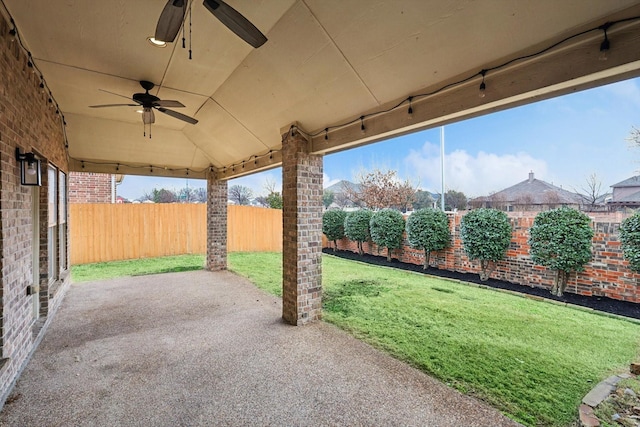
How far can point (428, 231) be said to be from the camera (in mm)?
7516

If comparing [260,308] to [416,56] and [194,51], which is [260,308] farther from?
[416,56]

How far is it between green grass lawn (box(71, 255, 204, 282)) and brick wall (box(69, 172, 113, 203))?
271 centimetres

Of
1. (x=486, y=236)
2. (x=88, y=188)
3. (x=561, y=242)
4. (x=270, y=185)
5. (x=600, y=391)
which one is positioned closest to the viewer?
(x=600, y=391)

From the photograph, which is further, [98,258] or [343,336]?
[98,258]

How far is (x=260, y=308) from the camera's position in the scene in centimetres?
481

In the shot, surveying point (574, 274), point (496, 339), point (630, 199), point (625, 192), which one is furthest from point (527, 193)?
point (496, 339)

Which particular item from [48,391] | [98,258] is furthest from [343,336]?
[98,258]

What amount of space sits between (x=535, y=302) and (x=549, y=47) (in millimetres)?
4673

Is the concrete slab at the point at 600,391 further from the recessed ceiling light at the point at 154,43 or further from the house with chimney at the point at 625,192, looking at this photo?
the house with chimney at the point at 625,192

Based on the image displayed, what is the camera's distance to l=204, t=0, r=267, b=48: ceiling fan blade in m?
1.73

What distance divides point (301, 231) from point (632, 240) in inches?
198

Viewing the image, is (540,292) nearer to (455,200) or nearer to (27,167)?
(27,167)

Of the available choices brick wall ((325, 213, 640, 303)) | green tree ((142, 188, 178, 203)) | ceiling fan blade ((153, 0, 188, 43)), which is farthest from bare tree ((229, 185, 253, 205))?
ceiling fan blade ((153, 0, 188, 43))

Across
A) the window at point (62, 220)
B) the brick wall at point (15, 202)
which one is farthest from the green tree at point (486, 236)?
the window at point (62, 220)
